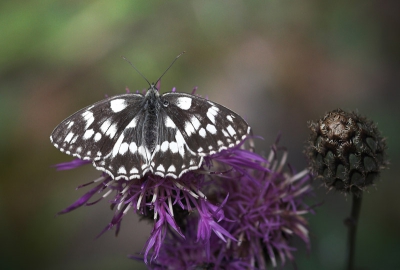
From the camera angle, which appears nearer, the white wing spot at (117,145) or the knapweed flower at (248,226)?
the white wing spot at (117,145)

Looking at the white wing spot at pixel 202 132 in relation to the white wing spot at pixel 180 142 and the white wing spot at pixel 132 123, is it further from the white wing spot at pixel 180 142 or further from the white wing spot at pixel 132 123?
the white wing spot at pixel 132 123

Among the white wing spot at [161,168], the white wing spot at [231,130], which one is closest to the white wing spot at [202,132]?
the white wing spot at [231,130]

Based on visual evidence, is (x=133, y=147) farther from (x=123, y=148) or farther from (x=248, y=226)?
(x=248, y=226)

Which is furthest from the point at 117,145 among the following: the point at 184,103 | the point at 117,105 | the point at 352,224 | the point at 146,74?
the point at 146,74

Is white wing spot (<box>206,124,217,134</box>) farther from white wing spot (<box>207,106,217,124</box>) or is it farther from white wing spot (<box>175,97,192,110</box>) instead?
white wing spot (<box>175,97,192,110</box>)

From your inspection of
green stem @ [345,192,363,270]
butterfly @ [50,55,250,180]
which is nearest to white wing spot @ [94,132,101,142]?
butterfly @ [50,55,250,180]

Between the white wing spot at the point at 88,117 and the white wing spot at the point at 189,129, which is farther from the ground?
the white wing spot at the point at 189,129
